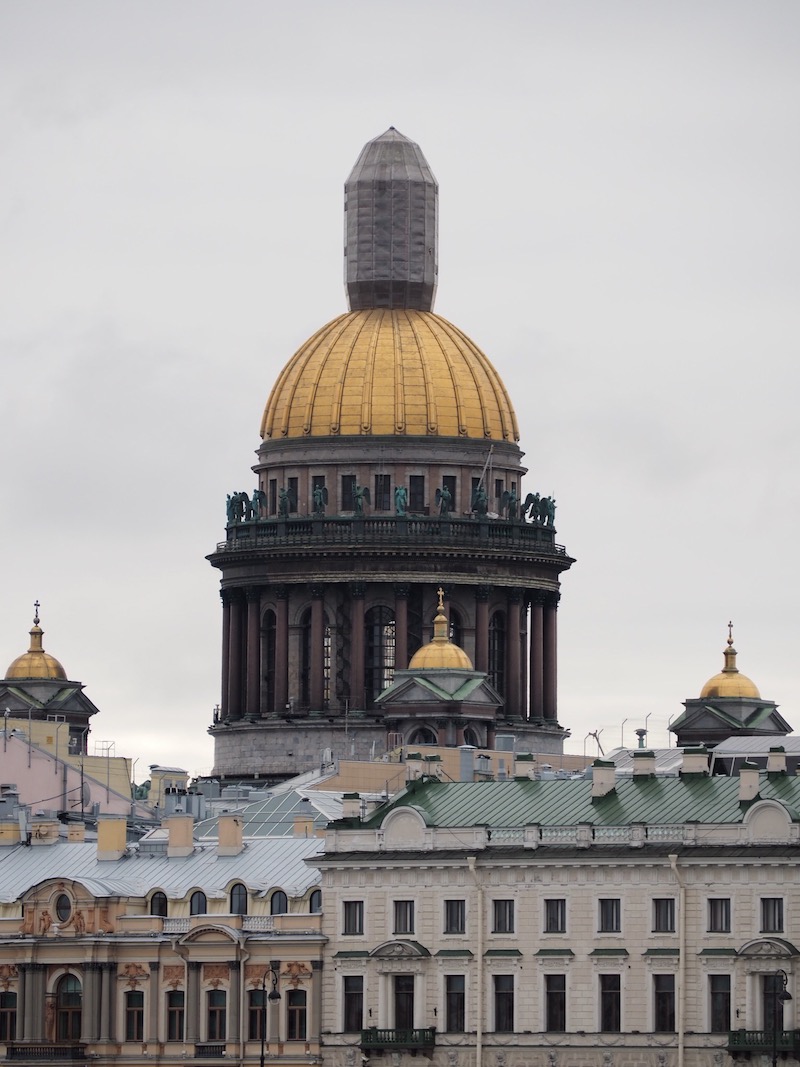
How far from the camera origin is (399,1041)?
143875mm

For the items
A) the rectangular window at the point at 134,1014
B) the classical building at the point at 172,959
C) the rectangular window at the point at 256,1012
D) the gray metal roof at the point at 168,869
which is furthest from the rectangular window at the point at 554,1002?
the rectangular window at the point at 134,1014

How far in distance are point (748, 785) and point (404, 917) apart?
10.3 m

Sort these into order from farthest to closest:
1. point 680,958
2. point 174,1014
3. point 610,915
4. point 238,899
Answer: point 238,899 → point 174,1014 → point 610,915 → point 680,958

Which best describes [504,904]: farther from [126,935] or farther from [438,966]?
[126,935]

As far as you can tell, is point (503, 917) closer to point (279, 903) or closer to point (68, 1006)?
point (279, 903)

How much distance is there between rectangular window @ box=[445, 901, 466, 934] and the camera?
144 m

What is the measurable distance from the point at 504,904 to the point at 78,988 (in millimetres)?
14295

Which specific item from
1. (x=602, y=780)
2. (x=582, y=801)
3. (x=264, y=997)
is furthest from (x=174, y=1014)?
(x=602, y=780)

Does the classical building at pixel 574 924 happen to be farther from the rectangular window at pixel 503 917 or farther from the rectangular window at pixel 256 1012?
the rectangular window at pixel 256 1012

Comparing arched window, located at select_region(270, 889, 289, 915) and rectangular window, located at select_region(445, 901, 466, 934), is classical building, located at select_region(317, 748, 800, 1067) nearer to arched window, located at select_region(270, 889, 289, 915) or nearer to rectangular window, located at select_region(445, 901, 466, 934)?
rectangular window, located at select_region(445, 901, 466, 934)

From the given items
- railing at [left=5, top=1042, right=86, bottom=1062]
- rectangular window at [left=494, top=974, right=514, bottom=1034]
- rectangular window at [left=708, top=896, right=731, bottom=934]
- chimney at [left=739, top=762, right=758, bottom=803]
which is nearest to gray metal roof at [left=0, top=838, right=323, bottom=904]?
railing at [left=5, top=1042, right=86, bottom=1062]

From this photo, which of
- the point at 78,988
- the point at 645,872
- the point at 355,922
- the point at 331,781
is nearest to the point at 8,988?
the point at 78,988

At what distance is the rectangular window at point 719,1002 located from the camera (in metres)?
139

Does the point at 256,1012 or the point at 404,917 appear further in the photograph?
the point at 256,1012
